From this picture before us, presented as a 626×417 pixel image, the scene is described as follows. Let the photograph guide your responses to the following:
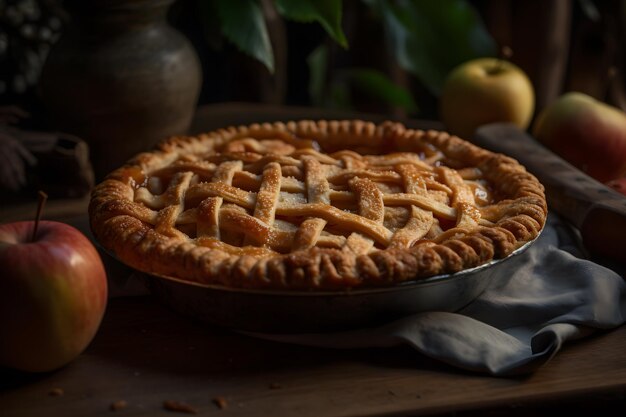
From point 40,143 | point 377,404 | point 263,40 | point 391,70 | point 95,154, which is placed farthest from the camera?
point 391,70

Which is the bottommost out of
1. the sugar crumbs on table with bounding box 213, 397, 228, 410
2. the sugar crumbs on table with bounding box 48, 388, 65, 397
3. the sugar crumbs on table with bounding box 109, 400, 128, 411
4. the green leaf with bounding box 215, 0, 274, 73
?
the sugar crumbs on table with bounding box 48, 388, 65, 397

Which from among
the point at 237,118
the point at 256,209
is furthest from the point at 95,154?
the point at 256,209

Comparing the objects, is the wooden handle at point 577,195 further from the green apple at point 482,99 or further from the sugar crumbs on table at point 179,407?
the sugar crumbs on table at point 179,407

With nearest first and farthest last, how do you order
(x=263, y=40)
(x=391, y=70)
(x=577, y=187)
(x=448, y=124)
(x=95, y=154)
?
(x=577, y=187)
(x=95, y=154)
(x=263, y=40)
(x=448, y=124)
(x=391, y=70)

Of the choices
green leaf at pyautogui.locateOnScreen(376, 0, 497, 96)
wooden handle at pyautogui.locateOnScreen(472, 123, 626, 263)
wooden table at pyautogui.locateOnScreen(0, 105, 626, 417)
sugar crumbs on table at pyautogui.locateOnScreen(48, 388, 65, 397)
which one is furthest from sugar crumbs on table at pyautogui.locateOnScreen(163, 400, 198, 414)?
green leaf at pyautogui.locateOnScreen(376, 0, 497, 96)

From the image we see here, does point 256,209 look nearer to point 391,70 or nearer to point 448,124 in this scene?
point 448,124

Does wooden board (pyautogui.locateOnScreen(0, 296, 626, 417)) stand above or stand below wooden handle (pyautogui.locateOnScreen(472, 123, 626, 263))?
below

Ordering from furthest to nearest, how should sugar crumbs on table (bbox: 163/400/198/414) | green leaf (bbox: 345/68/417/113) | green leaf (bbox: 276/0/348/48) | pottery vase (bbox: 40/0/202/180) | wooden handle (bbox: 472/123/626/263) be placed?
green leaf (bbox: 345/68/417/113) < green leaf (bbox: 276/0/348/48) < pottery vase (bbox: 40/0/202/180) < wooden handle (bbox: 472/123/626/263) < sugar crumbs on table (bbox: 163/400/198/414)

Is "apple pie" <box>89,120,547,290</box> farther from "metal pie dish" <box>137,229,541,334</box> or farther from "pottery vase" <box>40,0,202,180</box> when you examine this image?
"pottery vase" <box>40,0,202,180</box>
